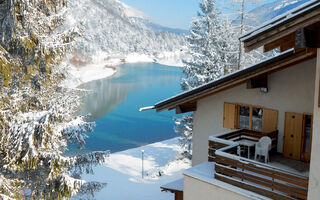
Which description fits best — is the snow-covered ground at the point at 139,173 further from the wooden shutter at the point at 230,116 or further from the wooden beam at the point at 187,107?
the wooden shutter at the point at 230,116

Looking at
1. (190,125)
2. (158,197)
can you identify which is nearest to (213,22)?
(190,125)

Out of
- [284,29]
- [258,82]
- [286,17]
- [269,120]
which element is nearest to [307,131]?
[269,120]

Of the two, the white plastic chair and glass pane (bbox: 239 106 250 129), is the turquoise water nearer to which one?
glass pane (bbox: 239 106 250 129)

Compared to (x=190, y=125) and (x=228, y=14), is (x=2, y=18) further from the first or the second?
(x=190, y=125)

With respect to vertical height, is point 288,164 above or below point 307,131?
below

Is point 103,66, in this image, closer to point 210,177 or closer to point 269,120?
point 269,120

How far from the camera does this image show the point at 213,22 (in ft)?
77.9

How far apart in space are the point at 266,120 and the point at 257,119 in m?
0.40

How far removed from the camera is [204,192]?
6926 mm

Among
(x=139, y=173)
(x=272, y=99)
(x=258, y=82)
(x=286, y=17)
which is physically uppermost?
(x=286, y=17)

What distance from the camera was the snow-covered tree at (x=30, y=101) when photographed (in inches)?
251

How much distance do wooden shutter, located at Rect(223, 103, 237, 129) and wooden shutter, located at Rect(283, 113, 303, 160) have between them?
177 centimetres

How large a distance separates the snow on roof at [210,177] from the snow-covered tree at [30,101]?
3.62 m

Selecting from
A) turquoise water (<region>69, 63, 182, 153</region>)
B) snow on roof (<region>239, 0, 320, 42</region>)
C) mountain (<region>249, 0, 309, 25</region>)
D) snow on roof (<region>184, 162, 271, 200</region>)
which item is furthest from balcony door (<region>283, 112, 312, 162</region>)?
turquoise water (<region>69, 63, 182, 153</region>)
